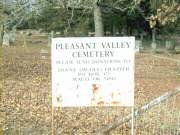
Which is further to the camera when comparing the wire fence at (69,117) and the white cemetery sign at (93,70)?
the wire fence at (69,117)

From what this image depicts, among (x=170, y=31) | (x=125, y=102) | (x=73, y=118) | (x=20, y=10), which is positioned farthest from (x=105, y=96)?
(x=170, y=31)

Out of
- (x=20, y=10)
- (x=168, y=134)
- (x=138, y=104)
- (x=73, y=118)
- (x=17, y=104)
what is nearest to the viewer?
(x=168, y=134)

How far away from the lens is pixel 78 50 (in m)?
7.54

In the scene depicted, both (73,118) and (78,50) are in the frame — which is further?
(73,118)

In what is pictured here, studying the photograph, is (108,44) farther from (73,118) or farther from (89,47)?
(73,118)

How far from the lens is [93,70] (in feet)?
24.9

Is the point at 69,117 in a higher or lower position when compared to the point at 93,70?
lower

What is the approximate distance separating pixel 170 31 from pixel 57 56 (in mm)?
56750

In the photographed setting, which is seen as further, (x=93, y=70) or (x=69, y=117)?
(x=69, y=117)

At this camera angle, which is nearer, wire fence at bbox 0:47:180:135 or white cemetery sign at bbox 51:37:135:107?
white cemetery sign at bbox 51:37:135:107

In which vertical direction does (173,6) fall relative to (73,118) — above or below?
above

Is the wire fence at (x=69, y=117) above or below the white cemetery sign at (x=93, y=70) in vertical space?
below

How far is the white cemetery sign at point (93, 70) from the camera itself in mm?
7539

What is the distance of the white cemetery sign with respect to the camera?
7539 mm
